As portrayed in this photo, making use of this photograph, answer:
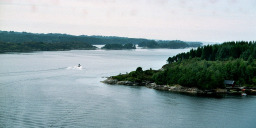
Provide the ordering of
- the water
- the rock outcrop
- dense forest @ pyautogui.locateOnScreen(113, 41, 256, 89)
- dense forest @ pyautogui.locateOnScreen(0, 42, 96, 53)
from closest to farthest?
1. the water
2. the rock outcrop
3. dense forest @ pyautogui.locateOnScreen(113, 41, 256, 89)
4. dense forest @ pyautogui.locateOnScreen(0, 42, 96, 53)

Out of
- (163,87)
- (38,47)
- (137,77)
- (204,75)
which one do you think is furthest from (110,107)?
(38,47)

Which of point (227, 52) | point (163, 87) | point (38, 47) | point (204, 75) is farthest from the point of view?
point (38, 47)

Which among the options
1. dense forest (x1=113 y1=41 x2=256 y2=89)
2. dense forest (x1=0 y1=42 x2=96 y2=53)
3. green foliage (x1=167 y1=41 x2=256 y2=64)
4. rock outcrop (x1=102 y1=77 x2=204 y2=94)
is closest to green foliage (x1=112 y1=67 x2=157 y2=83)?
dense forest (x1=113 y1=41 x2=256 y2=89)

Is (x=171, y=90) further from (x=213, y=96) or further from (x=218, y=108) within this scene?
(x=218, y=108)

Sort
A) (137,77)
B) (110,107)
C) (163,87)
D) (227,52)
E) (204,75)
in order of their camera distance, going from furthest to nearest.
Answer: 1. (227,52)
2. (137,77)
3. (163,87)
4. (204,75)
5. (110,107)

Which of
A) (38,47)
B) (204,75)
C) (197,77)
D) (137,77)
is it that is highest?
(38,47)

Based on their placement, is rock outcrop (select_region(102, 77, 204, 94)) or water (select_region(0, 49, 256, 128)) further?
rock outcrop (select_region(102, 77, 204, 94))

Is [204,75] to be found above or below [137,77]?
above

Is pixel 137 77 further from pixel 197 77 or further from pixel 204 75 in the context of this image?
pixel 204 75

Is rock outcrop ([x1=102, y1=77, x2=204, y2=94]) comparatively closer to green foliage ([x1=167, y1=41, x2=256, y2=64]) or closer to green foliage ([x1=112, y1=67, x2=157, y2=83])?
green foliage ([x1=112, y1=67, x2=157, y2=83])

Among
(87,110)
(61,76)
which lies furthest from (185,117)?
(61,76)

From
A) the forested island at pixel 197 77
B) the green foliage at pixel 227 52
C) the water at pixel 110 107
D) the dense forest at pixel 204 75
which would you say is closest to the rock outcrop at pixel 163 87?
the forested island at pixel 197 77

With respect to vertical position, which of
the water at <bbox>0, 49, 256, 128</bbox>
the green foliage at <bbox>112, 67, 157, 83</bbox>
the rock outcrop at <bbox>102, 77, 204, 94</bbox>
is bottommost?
the water at <bbox>0, 49, 256, 128</bbox>
